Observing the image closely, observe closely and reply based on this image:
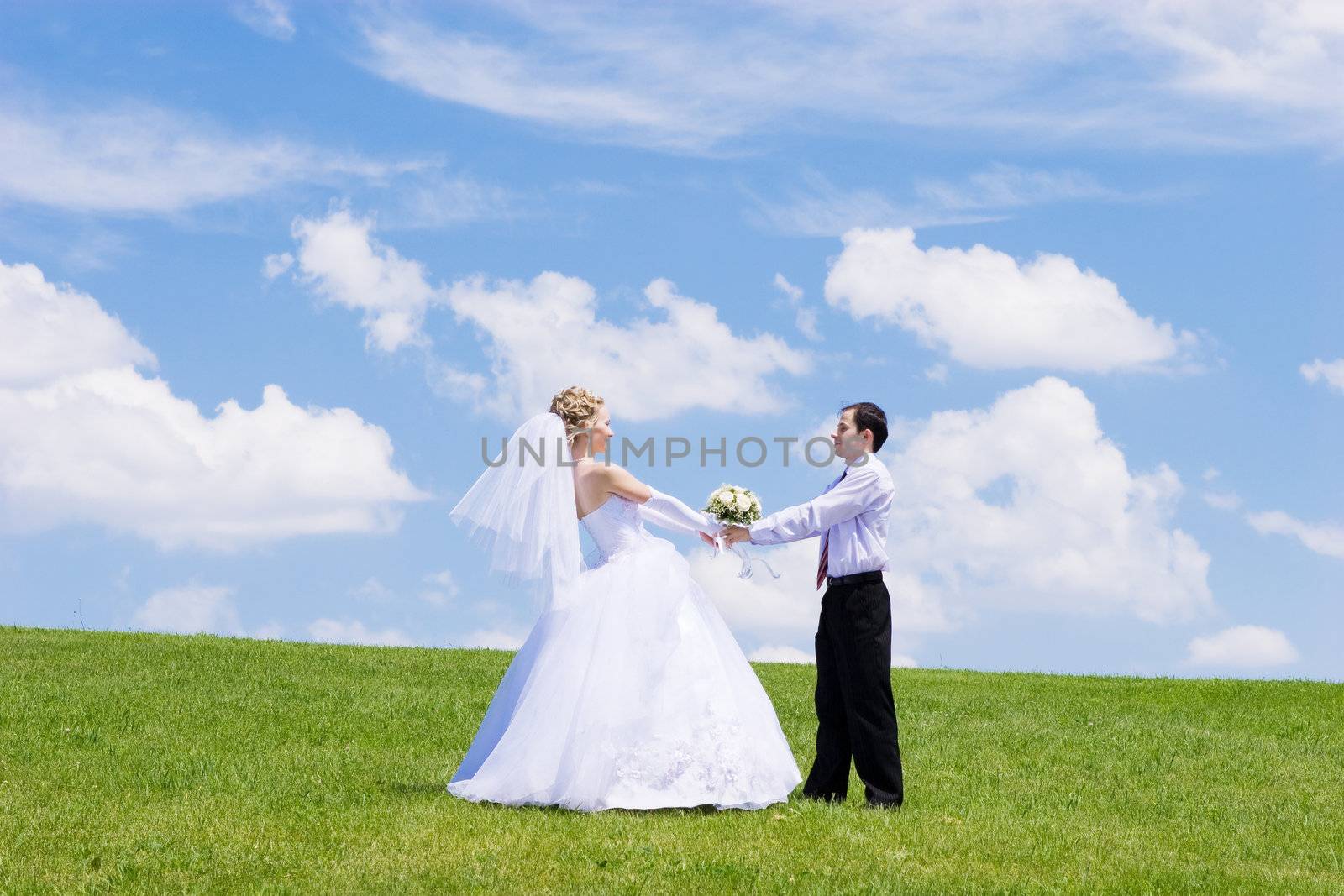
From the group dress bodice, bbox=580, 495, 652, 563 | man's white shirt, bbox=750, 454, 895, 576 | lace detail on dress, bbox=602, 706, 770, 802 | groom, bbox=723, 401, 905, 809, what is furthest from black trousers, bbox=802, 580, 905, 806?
dress bodice, bbox=580, 495, 652, 563

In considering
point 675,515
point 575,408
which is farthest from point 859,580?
point 575,408

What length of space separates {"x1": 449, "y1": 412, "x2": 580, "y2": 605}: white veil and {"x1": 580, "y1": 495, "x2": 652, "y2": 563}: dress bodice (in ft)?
→ 0.60

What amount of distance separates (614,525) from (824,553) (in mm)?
1990

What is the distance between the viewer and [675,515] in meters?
12.4

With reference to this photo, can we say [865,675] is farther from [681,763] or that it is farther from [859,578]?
[681,763]

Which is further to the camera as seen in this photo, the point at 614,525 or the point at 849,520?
the point at 614,525

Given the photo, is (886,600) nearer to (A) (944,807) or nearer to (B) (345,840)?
(A) (944,807)

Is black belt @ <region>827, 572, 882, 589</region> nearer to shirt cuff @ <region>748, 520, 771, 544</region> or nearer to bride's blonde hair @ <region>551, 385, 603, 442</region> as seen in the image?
shirt cuff @ <region>748, 520, 771, 544</region>

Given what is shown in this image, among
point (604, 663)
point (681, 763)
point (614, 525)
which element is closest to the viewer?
point (681, 763)

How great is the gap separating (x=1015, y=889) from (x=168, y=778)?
918cm

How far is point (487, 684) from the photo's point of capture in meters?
22.4

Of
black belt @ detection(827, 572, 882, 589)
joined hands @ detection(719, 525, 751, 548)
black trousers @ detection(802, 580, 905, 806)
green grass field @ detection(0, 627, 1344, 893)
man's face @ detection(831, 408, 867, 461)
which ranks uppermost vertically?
man's face @ detection(831, 408, 867, 461)

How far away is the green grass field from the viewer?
9.48 metres

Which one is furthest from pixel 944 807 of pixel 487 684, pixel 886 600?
pixel 487 684
